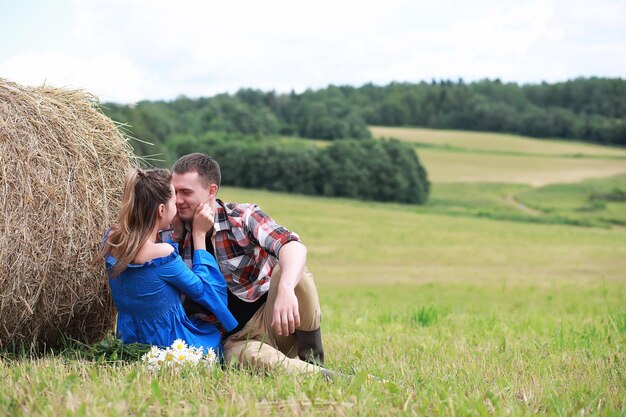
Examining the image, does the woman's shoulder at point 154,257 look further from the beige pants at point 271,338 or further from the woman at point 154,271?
the beige pants at point 271,338

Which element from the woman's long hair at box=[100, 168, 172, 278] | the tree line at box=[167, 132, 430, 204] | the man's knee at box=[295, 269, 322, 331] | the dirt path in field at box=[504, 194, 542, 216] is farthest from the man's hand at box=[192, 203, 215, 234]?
the tree line at box=[167, 132, 430, 204]

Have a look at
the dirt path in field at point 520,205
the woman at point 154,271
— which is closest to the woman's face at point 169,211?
the woman at point 154,271

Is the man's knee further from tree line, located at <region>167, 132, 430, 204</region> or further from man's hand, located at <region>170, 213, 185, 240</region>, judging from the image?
tree line, located at <region>167, 132, 430, 204</region>

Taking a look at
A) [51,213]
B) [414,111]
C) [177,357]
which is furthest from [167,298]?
[414,111]

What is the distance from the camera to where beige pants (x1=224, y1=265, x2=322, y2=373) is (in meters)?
4.75

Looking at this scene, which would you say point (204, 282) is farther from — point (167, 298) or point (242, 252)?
point (242, 252)

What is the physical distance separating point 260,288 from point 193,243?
23.6 inches

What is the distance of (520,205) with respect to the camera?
60.7m

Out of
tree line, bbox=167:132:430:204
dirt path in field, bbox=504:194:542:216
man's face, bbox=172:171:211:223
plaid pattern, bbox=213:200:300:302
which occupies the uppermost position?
man's face, bbox=172:171:211:223

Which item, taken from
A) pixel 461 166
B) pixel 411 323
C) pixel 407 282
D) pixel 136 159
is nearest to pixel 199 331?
pixel 136 159

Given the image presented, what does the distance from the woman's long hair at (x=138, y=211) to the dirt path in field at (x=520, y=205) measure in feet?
171

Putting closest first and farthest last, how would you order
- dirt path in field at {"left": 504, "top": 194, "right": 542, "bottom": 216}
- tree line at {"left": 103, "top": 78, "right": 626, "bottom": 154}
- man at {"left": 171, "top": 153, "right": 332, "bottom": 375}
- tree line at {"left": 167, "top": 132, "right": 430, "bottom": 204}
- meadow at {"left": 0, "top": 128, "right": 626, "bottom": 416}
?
meadow at {"left": 0, "top": 128, "right": 626, "bottom": 416}
man at {"left": 171, "top": 153, "right": 332, "bottom": 375}
dirt path in field at {"left": 504, "top": 194, "right": 542, "bottom": 216}
tree line at {"left": 167, "top": 132, "right": 430, "bottom": 204}
tree line at {"left": 103, "top": 78, "right": 626, "bottom": 154}

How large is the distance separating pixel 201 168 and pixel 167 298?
948 millimetres

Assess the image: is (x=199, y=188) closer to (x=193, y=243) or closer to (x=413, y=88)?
(x=193, y=243)
